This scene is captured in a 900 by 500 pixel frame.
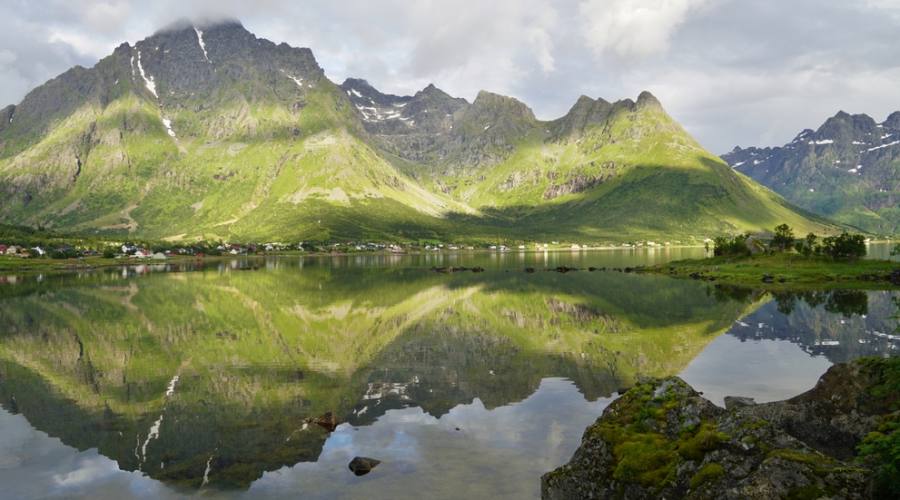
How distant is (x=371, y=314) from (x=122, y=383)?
4001cm

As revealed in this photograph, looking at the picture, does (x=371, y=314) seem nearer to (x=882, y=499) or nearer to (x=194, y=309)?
(x=194, y=309)

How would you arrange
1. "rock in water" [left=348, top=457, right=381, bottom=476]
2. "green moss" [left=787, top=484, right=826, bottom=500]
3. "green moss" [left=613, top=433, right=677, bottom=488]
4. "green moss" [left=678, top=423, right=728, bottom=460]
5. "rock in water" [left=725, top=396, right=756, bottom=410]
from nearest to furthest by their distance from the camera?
"green moss" [left=787, top=484, right=826, bottom=500], "green moss" [left=678, top=423, right=728, bottom=460], "green moss" [left=613, top=433, right=677, bottom=488], "rock in water" [left=348, top=457, right=381, bottom=476], "rock in water" [left=725, top=396, right=756, bottom=410]

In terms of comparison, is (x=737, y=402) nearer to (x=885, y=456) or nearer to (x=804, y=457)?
(x=885, y=456)

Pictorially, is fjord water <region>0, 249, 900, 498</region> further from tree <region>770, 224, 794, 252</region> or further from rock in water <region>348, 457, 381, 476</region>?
tree <region>770, 224, 794, 252</region>

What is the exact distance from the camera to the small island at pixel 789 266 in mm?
117625

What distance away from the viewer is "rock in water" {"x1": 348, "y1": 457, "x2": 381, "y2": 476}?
27422 millimetres

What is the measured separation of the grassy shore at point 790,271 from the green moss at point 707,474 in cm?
11391

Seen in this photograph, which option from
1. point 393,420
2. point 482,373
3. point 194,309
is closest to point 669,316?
point 482,373

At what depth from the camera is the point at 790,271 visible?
132 meters

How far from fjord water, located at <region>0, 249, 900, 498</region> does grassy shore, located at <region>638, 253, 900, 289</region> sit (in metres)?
17.5

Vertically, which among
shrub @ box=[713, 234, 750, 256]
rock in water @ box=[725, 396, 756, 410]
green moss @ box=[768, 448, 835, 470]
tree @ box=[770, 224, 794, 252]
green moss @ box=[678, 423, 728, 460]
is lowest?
rock in water @ box=[725, 396, 756, 410]

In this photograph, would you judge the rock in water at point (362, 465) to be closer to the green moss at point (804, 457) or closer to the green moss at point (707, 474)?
the green moss at point (707, 474)

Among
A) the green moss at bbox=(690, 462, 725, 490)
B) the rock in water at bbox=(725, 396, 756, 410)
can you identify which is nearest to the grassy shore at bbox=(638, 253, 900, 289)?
the rock in water at bbox=(725, 396, 756, 410)

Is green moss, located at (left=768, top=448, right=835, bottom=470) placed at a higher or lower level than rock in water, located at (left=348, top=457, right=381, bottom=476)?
higher
